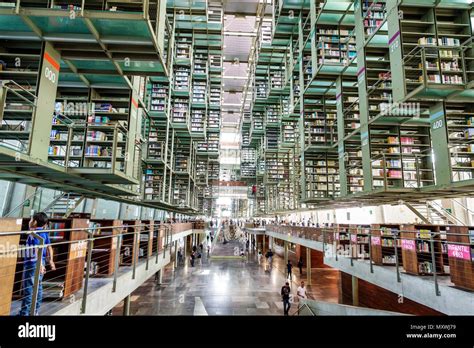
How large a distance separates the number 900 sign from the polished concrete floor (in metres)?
7.17

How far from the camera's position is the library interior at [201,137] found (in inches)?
133

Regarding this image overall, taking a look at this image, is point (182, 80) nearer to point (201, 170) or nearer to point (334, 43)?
point (334, 43)

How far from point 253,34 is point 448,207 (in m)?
16.9

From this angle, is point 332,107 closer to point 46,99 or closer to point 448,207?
point 448,207

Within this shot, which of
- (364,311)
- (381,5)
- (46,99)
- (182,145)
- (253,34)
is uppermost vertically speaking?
(253,34)

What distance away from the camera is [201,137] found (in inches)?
563

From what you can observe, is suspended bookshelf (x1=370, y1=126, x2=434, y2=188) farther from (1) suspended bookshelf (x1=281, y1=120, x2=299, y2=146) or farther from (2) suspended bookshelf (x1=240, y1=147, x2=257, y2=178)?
(2) suspended bookshelf (x1=240, y1=147, x2=257, y2=178)

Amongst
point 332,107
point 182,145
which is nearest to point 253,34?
point 182,145

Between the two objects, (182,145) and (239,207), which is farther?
(239,207)

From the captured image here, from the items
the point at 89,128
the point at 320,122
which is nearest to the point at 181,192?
the point at 320,122

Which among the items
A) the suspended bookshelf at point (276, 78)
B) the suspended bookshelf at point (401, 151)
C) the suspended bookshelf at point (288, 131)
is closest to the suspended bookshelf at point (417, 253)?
the suspended bookshelf at point (401, 151)

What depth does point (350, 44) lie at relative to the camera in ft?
28.4

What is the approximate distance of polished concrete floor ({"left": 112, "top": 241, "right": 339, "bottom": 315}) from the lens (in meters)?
8.99
